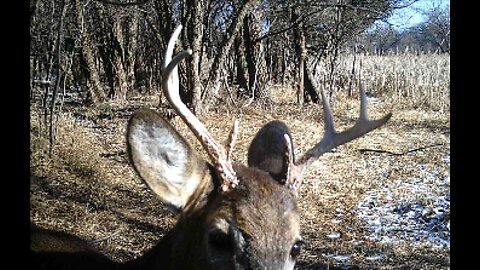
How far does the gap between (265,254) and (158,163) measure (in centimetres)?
63

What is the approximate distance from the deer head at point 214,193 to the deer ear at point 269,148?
18.0 inches

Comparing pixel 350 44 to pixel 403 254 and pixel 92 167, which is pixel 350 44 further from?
pixel 403 254

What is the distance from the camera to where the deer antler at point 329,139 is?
8.77 feet

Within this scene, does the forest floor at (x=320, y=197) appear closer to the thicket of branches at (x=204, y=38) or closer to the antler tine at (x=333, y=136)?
the thicket of branches at (x=204, y=38)

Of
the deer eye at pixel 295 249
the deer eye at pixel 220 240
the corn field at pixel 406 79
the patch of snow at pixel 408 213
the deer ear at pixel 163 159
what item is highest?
the corn field at pixel 406 79

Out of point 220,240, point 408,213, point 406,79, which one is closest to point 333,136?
point 220,240

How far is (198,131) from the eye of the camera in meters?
2.54

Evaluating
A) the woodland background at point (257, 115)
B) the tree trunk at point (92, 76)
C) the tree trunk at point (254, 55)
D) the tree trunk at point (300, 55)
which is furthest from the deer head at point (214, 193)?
the tree trunk at point (300, 55)

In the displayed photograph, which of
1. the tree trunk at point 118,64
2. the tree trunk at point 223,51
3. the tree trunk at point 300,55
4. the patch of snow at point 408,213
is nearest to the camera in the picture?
the patch of snow at point 408,213

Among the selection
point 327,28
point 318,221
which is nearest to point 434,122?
point 327,28

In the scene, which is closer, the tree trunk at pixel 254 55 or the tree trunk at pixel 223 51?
the tree trunk at pixel 223 51

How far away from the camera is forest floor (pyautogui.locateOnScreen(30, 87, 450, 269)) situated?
549 cm

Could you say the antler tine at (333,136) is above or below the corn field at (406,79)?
below

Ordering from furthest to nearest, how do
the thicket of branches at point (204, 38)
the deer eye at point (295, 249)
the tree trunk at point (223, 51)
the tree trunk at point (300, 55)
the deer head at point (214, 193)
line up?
the tree trunk at point (300, 55), the tree trunk at point (223, 51), the thicket of branches at point (204, 38), the deer eye at point (295, 249), the deer head at point (214, 193)
